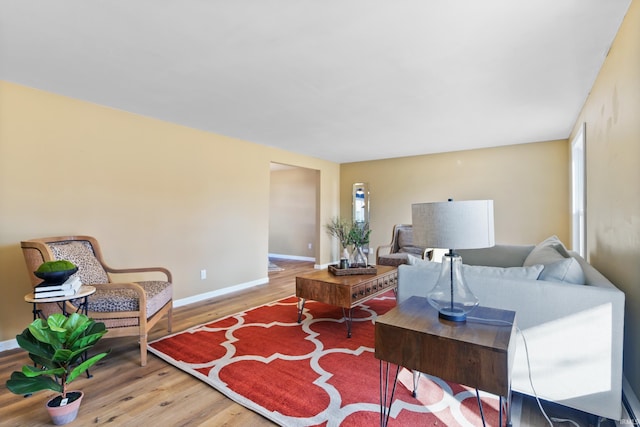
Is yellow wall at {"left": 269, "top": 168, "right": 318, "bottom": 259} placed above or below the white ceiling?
below

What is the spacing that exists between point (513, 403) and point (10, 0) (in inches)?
141

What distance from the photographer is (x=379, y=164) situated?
6230mm

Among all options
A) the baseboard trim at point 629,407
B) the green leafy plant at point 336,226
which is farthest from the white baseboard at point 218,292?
the baseboard trim at point 629,407

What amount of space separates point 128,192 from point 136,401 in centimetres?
226

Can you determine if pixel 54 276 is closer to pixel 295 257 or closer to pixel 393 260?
pixel 393 260

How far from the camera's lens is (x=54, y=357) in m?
1.62

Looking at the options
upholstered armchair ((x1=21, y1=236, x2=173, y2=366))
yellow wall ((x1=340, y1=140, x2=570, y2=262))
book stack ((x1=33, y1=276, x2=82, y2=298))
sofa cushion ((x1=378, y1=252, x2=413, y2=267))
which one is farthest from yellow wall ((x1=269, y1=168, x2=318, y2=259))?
book stack ((x1=33, y1=276, x2=82, y2=298))

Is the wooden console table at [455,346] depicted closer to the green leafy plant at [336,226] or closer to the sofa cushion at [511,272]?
the sofa cushion at [511,272]

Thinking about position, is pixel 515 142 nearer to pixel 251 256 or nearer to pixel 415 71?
pixel 415 71

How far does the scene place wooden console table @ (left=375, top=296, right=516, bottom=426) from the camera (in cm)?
118

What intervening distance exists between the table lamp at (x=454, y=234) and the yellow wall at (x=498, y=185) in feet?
13.6

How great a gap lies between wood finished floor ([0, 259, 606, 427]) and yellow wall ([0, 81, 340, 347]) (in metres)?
1.09

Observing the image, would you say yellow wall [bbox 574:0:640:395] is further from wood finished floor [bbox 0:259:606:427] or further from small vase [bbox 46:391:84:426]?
small vase [bbox 46:391:84:426]

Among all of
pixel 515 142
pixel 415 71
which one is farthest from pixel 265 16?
pixel 515 142
